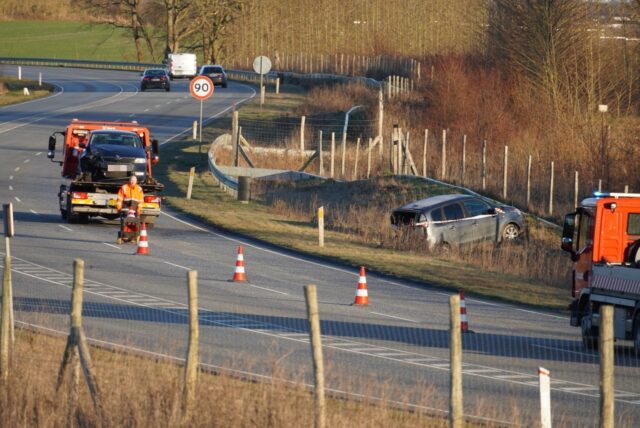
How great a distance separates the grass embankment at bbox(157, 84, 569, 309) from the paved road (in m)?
1.12

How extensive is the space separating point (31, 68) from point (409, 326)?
9005cm

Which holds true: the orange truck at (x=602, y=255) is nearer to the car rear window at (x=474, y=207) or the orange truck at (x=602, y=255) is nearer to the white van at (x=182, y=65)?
the car rear window at (x=474, y=207)

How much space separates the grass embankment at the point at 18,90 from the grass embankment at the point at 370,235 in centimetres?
3145

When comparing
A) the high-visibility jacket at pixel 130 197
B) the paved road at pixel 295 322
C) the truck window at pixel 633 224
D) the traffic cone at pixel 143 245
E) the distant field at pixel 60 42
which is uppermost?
the distant field at pixel 60 42

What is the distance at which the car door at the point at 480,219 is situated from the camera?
107 ft

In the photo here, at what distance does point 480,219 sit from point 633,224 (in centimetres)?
1291

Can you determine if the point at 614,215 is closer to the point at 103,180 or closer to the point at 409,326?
the point at 409,326

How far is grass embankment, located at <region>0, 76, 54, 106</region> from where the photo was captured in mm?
77562

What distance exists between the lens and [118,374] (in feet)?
43.2

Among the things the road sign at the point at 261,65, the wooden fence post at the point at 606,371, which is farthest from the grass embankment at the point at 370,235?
the wooden fence post at the point at 606,371

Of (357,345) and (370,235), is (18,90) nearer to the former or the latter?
(370,235)

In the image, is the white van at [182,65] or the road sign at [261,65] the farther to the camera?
the white van at [182,65]

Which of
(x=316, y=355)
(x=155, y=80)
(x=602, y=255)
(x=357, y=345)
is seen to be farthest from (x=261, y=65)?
(x=316, y=355)

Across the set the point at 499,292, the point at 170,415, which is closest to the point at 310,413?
the point at 170,415
